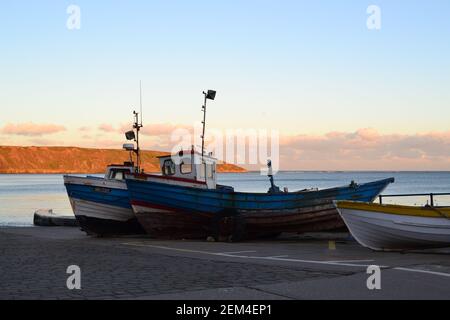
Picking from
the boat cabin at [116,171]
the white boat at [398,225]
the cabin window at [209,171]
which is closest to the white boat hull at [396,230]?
the white boat at [398,225]

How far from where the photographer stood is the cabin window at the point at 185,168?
23.6m

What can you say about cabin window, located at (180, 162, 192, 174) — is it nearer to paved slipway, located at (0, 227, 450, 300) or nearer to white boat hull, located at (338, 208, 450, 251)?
paved slipway, located at (0, 227, 450, 300)

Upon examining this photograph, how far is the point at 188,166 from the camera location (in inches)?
930

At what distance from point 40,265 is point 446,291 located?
830cm

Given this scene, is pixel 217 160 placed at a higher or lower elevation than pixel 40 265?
higher

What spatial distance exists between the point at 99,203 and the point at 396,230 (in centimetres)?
1245

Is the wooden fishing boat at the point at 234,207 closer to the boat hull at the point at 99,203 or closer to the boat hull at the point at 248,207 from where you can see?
the boat hull at the point at 248,207

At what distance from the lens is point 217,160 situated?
81.5 ft

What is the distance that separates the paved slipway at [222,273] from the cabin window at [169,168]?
6.80 m
